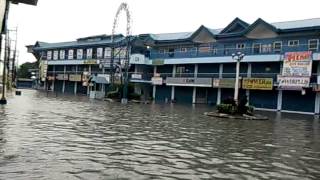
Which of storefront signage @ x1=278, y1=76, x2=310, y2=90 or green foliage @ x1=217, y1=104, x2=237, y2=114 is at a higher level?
storefront signage @ x1=278, y1=76, x2=310, y2=90

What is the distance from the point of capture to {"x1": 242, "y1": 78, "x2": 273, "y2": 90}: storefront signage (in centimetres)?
5141

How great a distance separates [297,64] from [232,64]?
11386 mm

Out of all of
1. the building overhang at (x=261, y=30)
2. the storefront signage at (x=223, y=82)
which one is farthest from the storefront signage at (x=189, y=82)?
the building overhang at (x=261, y=30)

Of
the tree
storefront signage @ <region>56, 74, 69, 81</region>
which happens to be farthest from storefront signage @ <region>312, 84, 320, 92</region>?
the tree

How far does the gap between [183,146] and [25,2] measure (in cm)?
630

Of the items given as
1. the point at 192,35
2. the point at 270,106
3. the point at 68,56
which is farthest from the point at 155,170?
the point at 68,56

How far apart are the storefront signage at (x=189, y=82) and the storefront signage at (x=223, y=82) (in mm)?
1007

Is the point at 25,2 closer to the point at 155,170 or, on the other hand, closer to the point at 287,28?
the point at 155,170

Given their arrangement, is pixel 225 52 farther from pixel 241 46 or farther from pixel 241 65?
pixel 241 65

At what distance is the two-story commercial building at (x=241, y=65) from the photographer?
49.3 metres

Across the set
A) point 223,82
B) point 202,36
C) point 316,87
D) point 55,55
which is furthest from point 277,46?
point 55,55

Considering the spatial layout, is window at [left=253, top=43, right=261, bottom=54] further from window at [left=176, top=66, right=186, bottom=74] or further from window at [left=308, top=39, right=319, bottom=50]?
window at [left=176, top=66, right=186, bottom=74]

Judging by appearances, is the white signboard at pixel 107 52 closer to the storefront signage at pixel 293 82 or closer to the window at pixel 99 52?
the window at pixel 99 52

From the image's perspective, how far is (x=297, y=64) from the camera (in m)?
48.6
